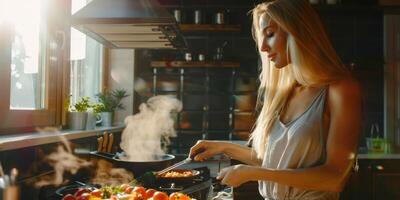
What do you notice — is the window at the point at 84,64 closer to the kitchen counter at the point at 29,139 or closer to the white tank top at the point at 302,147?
the kitchen counter at the point at 29,139

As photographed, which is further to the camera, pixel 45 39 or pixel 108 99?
pixel 108 99

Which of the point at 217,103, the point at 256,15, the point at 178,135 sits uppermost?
the point at 256,15

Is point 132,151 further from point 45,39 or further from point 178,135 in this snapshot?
point 178,135

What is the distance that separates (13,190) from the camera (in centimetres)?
42

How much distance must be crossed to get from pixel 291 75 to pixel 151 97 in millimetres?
3804

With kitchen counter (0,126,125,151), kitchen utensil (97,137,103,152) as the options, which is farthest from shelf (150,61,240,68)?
kitchen counter (0,126,125,151)

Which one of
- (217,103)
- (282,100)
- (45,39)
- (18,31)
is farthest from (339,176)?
(217,103)

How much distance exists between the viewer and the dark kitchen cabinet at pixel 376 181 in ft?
13.1

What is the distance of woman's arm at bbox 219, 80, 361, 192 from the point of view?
1.17 meters

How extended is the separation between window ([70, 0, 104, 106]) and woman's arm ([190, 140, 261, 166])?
1900 mm

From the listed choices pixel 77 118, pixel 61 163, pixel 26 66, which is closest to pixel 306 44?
pixel 61 163

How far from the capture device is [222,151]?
1.73 m

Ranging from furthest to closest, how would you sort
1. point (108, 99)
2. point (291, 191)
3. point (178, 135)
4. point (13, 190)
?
point (178, 135)
point (108, 99)
point (291, 191)
point (13, 190)

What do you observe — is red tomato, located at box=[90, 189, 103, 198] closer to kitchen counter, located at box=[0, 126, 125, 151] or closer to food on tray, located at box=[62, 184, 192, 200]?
food on tray, located at box=[62, 184, 192, 200]
